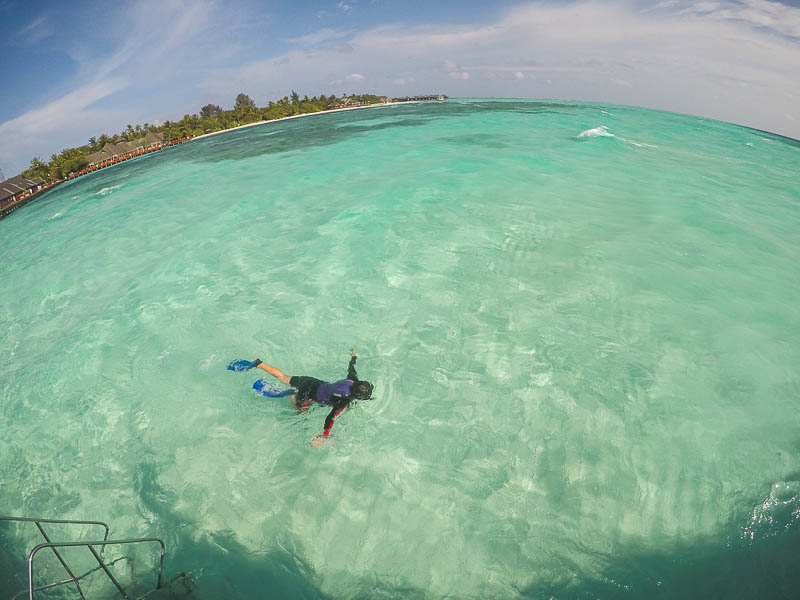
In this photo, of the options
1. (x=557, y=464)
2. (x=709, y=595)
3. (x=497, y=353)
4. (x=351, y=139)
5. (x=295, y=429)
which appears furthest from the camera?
(x=351, y=139)

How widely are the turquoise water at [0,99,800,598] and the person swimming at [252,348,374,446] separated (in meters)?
0.31

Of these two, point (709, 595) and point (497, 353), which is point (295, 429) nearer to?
point (497, 353)

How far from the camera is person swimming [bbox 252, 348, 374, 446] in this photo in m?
5.40

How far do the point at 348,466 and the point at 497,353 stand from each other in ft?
11.5

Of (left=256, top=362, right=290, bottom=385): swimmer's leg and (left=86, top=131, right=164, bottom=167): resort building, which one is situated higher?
(left=86, top=131, right=164, bottom=167): resort building

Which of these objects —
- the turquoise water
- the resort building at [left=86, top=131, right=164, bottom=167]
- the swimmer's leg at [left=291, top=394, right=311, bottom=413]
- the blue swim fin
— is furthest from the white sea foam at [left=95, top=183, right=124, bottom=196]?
the swimmer's leg at [left=291, top=394, right=311, bottom=413]

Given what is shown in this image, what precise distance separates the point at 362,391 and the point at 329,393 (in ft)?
1.93

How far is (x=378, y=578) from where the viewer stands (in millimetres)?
4227

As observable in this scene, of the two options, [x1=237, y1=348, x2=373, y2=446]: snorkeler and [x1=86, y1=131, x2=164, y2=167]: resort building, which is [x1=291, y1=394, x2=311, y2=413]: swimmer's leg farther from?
[x1=86, y1=131, x2=164, y2=167]: resort building

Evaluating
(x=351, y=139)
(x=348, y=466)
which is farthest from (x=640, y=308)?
(x=351, y=139)

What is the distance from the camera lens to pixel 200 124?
185 ft

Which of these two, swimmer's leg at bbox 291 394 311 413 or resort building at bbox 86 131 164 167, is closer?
swimmer's leg at bbox 291 394 311 413

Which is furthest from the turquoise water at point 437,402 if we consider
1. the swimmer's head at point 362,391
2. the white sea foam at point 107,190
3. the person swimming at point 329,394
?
the white sea foam at point 107,190

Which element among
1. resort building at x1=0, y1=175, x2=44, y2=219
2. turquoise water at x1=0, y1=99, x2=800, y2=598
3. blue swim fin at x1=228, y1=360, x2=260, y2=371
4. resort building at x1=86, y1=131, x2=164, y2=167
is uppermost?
resort building at x1=86, y1=131, x2=164, y2=167
